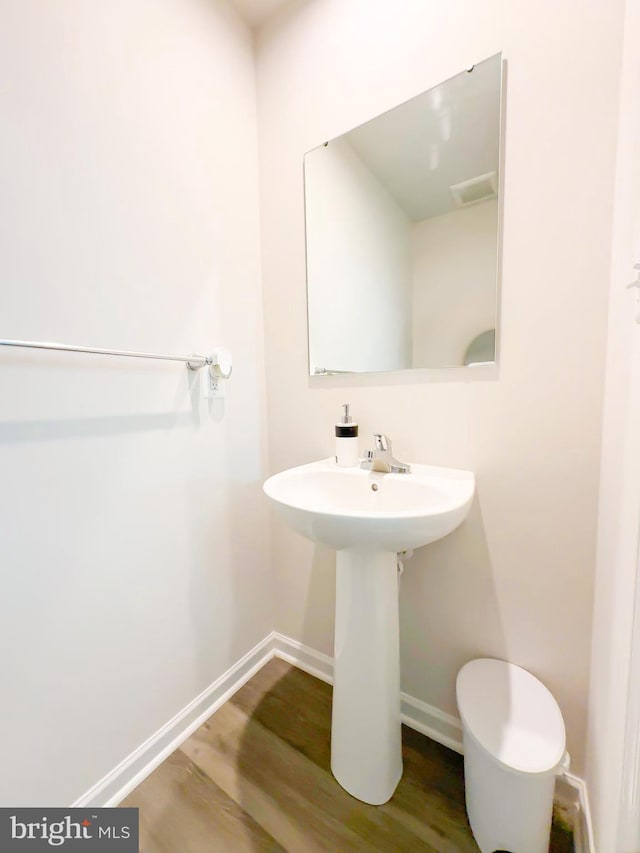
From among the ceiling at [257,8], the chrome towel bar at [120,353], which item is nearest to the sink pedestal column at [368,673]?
the chrome towel bar at [120,353]

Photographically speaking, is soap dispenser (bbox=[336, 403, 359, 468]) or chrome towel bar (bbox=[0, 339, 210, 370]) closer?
chrome towel bar (bbox=[0, 339, 210, 370])

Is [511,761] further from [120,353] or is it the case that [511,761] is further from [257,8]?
[257,8]

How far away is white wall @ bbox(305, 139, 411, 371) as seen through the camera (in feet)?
3.39

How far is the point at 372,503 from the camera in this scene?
0.97 meters

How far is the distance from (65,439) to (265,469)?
692 mm

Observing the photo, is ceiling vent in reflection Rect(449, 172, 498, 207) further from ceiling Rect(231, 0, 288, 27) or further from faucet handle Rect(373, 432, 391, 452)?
ceiling Rect(231, 0, 288, 27)

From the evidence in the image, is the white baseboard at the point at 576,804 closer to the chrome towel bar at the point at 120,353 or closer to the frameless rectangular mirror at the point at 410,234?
the frameless rectangular mirror at the point at 410,234

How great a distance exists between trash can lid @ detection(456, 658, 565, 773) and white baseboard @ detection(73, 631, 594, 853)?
0.75 feet

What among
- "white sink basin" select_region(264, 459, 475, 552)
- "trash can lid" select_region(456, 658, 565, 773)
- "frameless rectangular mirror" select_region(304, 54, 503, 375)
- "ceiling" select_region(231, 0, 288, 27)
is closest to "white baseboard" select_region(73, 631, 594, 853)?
"trash can lid" select_region(456, 658, 565, 773)

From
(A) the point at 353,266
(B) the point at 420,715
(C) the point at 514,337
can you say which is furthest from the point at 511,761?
(A) the point at 353,266

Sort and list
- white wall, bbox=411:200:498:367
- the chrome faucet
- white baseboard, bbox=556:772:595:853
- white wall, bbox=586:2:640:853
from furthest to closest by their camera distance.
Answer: the chrome faucet
white wall, bbox=411:200:498:367
white baseboard, bbox=556:772:595:853
white wall, bbox=586:2:640:853

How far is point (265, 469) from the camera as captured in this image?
53.4 inches

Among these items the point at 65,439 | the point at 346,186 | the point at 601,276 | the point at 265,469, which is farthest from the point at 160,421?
the point at 601,276

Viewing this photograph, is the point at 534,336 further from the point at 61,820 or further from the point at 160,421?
the point at 61,820
